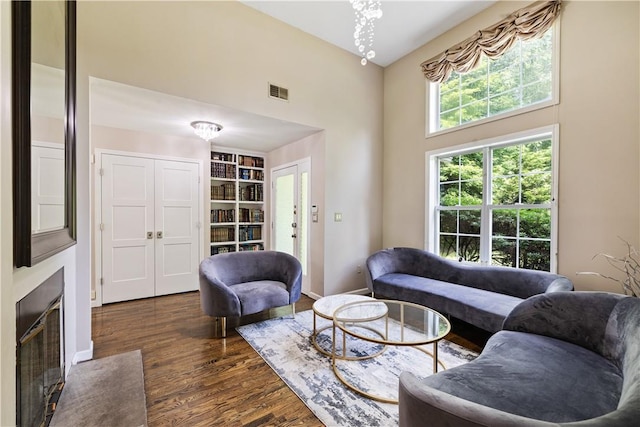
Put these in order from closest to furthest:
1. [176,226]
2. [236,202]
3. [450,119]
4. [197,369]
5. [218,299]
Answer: [197,369] → [218,299] → [450,119] → [176,226] → [236,202]

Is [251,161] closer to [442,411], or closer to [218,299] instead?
[218,299]

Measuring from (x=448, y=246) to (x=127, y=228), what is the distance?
4.44m

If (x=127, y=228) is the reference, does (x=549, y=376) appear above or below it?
below

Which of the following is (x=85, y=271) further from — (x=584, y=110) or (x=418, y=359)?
(x=584, y=110)

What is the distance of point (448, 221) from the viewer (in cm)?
371

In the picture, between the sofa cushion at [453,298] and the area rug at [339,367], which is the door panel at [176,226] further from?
the sofa cushion at [453,298]

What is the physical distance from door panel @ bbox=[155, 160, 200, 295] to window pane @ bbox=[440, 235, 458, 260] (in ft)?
12.1

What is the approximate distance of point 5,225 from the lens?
0.89 meters

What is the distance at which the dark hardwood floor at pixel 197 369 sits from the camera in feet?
5.49

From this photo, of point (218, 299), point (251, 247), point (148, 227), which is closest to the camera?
point (218, 299)

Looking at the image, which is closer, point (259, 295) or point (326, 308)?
point (326, 308)

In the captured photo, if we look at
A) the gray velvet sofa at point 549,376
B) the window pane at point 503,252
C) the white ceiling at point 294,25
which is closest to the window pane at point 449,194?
the window pane at point 503,252

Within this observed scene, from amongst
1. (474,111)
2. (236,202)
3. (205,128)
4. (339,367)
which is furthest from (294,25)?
(339,367)

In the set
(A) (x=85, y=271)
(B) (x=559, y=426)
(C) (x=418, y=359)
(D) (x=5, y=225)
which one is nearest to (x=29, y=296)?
(D) (x=5, y=225)
